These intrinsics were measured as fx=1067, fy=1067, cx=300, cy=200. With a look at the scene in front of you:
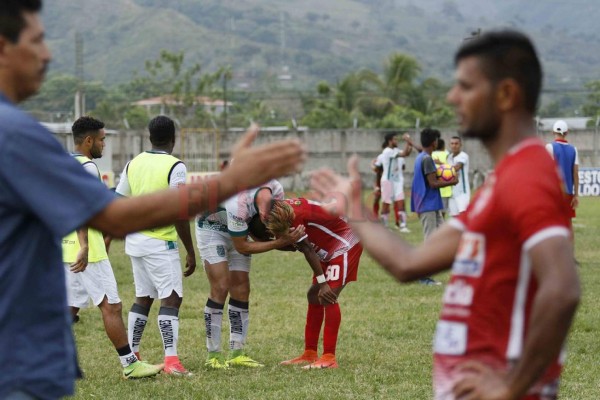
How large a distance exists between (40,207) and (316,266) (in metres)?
6.05

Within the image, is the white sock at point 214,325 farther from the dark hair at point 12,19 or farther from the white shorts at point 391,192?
the white shorts at point 391,192

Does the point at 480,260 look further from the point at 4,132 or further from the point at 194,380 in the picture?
the point at 194,380

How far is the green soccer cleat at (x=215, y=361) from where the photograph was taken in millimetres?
9531

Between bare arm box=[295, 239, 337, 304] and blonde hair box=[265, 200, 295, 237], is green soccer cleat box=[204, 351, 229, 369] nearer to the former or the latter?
bare arm box=[295, 239, 337, 304]

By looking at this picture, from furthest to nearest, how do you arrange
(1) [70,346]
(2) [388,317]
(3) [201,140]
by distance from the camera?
(3) [201,140], (2) [388,317], (1) [70,346]

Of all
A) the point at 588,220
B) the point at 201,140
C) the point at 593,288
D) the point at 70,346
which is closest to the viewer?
the point at 70,346

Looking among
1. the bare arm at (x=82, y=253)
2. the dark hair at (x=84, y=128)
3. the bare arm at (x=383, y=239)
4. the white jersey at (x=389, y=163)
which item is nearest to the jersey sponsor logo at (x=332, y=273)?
the bare arm at (x=82, y=253)

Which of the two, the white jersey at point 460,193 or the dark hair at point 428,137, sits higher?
the dark hair at point 428,137

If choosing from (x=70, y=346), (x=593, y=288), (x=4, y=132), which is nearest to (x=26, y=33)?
(x=4, y=132)

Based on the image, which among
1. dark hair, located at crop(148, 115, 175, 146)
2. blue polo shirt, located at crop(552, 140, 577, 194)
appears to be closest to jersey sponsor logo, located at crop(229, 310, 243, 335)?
dark hair, located at crop(148, 115, 175, 146)

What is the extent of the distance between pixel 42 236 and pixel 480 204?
137 centimetres

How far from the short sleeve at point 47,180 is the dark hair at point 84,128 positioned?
592 cm

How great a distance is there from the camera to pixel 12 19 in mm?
3336

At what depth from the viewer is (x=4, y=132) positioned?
126 inches
